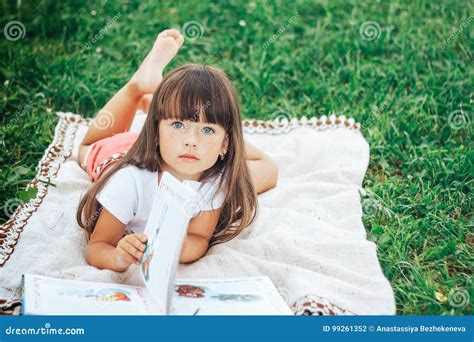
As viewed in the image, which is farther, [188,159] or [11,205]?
[11,205]

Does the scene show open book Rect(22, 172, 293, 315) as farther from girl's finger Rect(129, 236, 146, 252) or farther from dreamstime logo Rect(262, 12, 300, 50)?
dreamstime logo Rect(262, 12, 300, 50)

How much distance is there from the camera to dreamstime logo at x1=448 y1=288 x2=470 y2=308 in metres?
1.71

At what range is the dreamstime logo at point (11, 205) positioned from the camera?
199 centimetres

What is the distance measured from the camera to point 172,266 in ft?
4.89

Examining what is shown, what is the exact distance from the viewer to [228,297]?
1628 mm

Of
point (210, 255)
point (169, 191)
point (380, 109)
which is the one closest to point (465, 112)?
point (380, 109)

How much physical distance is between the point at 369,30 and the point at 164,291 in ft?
5.83

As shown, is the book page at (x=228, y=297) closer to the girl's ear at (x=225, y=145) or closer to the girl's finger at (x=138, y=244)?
the girl's finger at (x=138, y=244)

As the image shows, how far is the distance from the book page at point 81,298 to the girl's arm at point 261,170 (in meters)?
0.55

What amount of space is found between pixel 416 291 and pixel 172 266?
1.89 feet

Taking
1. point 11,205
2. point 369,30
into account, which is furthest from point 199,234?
point 369,30

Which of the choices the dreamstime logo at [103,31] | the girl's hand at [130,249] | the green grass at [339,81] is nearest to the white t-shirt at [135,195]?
the girl's hand at [130,249]

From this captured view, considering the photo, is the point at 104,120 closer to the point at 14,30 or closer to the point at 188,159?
the point at 188,159

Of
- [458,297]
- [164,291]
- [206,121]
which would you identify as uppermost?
[206,121]
